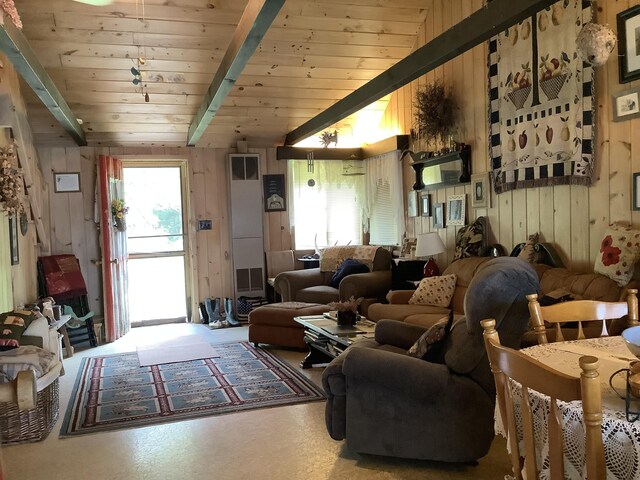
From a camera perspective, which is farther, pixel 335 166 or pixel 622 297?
pixel 335 166

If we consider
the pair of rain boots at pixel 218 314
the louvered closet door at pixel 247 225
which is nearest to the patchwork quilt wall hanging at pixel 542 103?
the louvered closet door at pixel 247 225

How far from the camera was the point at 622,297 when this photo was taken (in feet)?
10.7

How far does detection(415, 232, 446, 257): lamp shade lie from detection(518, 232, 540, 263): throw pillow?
1.07m

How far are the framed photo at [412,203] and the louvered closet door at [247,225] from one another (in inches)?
79.7

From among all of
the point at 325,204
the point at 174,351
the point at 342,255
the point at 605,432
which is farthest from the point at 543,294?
the point at 325,204

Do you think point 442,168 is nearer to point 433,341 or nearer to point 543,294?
point 543,294

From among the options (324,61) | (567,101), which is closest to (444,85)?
(324,61)

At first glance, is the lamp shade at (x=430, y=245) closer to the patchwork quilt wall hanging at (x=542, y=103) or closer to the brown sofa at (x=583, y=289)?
the patchwork quilt wall hanging at (x=542, y=103)

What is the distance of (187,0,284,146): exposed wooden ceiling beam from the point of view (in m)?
3.04

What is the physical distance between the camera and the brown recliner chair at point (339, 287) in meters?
5.87

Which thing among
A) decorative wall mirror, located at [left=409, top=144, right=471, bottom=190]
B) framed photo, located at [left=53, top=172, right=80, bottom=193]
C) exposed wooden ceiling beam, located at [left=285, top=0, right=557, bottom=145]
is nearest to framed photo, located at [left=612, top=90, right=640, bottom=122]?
exposed wooden ceiling beam, located at [left=285, top=0, right=557, bottom=145]

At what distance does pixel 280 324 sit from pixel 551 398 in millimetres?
4079

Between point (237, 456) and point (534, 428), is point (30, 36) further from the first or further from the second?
point (534, 428)

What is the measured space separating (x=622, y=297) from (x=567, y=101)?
1503mm
